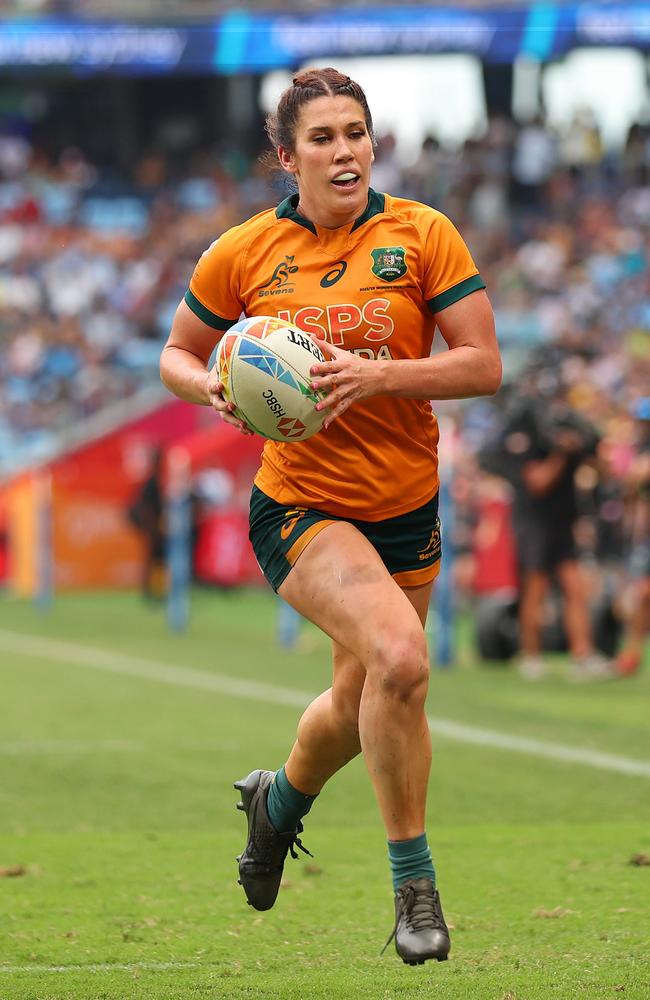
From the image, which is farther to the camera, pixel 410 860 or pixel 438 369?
pixel 438 369

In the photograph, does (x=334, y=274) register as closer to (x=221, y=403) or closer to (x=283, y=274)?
(x=283, y=274)

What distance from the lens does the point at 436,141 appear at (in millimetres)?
33062

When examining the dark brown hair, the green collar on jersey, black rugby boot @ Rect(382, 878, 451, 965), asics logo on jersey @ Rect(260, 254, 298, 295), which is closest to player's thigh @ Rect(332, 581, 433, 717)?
black rugby boot @ Rect(382, 878, 451, 965)

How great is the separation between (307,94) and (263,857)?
92.2 inches

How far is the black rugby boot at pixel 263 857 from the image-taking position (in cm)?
569

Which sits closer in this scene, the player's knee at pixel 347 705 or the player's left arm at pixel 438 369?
the player's left arm at pixel 438 369

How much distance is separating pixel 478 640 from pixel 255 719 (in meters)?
4.15

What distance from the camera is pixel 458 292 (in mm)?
5301

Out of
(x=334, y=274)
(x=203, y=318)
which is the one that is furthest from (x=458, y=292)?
(x=203, y=318)

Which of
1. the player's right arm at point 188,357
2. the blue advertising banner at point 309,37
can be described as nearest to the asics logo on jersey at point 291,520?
the player's right arm at point 188,357

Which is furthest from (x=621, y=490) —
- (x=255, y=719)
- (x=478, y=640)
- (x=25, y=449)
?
(x=25, y=449)

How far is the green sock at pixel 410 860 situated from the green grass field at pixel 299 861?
11.6 inches

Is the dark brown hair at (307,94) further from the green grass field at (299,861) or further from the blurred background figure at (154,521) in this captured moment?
the blurred background figure at (154,521)

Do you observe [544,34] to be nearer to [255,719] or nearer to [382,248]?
[255,719]
